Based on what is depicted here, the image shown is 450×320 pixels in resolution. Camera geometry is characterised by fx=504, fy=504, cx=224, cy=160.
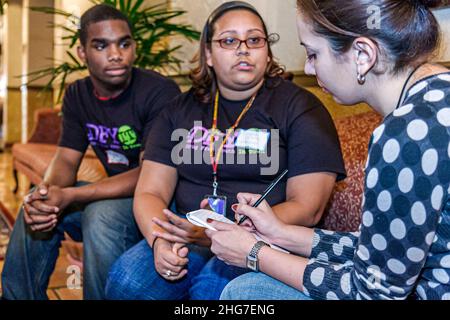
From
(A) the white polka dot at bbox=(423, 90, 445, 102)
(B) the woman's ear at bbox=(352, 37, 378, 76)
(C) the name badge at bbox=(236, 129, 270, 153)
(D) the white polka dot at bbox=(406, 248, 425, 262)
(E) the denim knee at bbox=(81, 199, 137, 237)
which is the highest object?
(B) the woman's ear at bbox=(352, 37, 378, 76)

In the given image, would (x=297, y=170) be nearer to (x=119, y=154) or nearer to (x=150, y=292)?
(x=150, y=292)

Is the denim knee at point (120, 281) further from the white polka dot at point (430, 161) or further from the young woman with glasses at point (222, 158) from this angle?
the white polka dot at point (430, 161)

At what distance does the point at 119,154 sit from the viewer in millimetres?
1610

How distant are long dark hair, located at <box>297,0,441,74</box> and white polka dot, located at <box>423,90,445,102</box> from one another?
0.07 meters

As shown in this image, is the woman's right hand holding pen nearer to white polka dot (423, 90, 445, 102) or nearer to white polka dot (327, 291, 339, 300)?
white polka dot (327, 291, 339, 300)

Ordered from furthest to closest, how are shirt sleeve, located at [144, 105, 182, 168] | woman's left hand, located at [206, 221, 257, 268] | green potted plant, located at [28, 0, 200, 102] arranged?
green potted plant, located at [28, 0, 200, 102] < shirt sleeve, located at [144, 105, 182, 168] < woman's left hand, located at [206, 221, 257, 268]

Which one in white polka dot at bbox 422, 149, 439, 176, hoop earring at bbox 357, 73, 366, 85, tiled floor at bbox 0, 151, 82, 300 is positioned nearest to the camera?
white polka dot at bbox 422, 149, 439, 176

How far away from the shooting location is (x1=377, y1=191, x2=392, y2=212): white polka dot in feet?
2.06

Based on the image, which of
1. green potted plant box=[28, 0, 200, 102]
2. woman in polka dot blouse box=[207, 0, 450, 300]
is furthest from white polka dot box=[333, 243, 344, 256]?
green potted plant box=[28, 0, 200, 102]

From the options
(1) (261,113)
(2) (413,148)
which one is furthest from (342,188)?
(2) (413,148)

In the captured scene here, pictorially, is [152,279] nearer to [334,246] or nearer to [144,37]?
[334,246]

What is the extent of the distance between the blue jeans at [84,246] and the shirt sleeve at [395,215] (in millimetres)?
872

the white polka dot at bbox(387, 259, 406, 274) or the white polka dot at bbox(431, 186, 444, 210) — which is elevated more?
the white polka dot at bbox(431, 186, 444, 210)

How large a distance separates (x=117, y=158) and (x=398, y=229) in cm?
114
